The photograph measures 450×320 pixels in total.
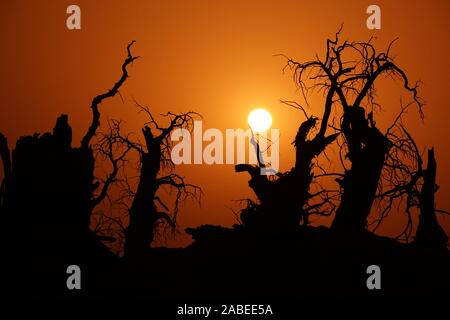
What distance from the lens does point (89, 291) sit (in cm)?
1532

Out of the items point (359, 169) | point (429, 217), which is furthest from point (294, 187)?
point (429, 217)

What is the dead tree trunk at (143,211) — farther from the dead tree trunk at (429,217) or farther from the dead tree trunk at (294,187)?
the dead tree trunk at (429,217)

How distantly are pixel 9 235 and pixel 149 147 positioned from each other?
4.78 m

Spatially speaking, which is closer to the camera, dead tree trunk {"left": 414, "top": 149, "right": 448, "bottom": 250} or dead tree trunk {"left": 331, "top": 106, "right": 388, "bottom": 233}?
dead tree trunk {"left": 331, "top": 106, "right": 388, "bottom": 233}

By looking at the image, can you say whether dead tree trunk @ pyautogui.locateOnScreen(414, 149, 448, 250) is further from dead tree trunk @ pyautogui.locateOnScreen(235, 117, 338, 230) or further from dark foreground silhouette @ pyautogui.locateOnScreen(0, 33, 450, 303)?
dead tree trunk @ pyautogui.locateOnScreen(235, 117, 338, 230)

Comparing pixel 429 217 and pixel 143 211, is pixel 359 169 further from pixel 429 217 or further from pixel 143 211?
pixel 143 211

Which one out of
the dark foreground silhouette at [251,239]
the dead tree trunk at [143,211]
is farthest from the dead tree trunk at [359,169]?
the dead tree trunk at [143,211]

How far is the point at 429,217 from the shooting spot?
17.3 meters

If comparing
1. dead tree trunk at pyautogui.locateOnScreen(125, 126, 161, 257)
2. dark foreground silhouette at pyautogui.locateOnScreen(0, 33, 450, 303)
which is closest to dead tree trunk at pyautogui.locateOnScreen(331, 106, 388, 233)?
dark foreground silhouette at pyautogui.locateOnScreen(0, 33, 450, 303)

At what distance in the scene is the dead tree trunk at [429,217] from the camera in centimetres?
1709

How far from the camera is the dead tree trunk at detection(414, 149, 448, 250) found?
17.1 m
